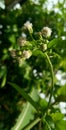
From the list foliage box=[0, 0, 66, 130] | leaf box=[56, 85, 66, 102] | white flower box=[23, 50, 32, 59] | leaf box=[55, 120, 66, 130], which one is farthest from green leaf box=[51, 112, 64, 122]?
foliage box=[0, 0, 66, 130]

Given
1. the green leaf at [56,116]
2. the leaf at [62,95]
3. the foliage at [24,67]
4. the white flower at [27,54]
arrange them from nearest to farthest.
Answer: the white flower at [27,54] < the green leaf at [56,116] < the leaf at [62,95] < the foliage at [24,67]

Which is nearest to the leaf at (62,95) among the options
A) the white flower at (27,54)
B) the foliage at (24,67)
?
the white flower at (27,54)

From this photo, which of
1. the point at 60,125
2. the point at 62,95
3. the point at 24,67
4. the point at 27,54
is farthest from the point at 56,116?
the point at 24,67

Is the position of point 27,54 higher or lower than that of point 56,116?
higher

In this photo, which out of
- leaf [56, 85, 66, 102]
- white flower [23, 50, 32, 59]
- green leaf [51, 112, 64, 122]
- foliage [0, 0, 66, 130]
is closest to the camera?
white flower [23, 50, 32, 59]

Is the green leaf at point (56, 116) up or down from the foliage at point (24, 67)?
down

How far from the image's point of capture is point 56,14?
13.7ft

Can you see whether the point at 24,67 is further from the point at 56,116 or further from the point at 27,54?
the point at 27,54

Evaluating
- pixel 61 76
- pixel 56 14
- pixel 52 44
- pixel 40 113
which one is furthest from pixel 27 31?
pixel 56 14

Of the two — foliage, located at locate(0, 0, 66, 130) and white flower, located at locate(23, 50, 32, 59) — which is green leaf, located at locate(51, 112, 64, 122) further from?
foliage, located at locate(0, 0, 66, 130)

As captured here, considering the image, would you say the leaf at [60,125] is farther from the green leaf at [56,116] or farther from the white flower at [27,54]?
the white flower at [27,54]

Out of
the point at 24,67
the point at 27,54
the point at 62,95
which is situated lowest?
the point at 62,95

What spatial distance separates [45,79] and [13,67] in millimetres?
346

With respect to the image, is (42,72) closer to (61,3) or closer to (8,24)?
(8,24)
